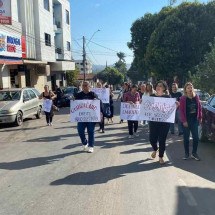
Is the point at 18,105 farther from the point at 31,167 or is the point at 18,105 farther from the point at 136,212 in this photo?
the point at 136,212

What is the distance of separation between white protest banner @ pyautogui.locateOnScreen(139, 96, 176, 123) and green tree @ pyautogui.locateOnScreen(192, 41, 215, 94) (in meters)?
5.08

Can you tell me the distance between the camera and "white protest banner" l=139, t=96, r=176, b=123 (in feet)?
29.6

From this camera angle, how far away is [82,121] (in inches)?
396

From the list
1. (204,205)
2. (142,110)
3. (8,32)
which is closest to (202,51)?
(8,32)

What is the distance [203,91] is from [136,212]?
9984mm

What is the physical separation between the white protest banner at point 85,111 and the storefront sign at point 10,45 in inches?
581

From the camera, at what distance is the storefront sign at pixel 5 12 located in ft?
71.3

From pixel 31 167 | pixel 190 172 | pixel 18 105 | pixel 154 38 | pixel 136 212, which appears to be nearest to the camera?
pixel 136 212

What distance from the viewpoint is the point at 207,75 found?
14.0 m

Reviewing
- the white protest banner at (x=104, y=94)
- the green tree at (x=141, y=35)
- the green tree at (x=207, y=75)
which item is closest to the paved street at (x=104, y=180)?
the green tree at (x=207, y=75)

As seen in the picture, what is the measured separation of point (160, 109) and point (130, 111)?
3.41 meters

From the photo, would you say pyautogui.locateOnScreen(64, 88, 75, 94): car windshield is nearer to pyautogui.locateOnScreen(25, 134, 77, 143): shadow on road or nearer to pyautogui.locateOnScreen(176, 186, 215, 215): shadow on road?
pyautogui.locateOnScreen(25, 134, 77, 143): shadow on road

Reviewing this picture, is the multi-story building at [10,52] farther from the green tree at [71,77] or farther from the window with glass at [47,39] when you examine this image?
the green tree at [71,77]

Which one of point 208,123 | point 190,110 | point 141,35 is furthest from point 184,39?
point 190,110
